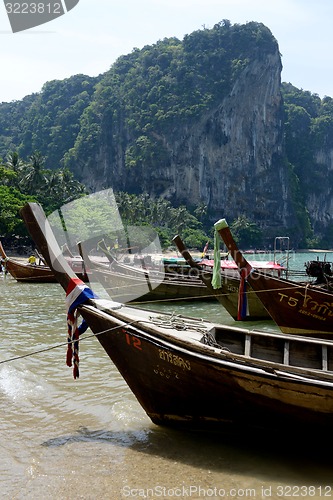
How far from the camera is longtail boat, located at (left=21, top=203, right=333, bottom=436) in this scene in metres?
4.74

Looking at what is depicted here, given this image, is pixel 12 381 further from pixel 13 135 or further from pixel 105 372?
pixel 13 135

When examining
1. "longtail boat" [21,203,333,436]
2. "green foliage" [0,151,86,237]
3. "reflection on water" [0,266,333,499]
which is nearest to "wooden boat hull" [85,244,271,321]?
"reflection on water" [0,266,333,499]

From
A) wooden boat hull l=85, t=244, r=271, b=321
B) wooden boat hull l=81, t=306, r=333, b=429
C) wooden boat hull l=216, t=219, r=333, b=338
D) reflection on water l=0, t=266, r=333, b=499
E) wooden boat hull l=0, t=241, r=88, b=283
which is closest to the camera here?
reflection on water l=0, t=266, r=333, b=499

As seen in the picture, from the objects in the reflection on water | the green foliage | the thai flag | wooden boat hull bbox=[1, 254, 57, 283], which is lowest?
wooden boat hull bbox=[1, 254, 57, 283]

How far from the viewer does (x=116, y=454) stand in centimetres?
520

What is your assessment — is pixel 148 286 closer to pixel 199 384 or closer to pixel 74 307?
pixel 74 307

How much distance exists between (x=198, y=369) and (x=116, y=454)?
4.37 ft

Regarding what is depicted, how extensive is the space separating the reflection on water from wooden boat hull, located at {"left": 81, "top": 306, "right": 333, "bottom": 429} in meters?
0.29

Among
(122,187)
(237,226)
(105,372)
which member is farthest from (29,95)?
(105,372)

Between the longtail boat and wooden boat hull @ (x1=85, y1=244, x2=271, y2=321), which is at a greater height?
the longtail boat

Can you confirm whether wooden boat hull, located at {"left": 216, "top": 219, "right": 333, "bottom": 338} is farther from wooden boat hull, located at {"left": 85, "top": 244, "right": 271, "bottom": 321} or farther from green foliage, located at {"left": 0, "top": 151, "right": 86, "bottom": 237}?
green foliage, located at {"left": 0, "top": 151, "right": 86, "bottom": 237}

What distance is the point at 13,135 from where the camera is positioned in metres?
124

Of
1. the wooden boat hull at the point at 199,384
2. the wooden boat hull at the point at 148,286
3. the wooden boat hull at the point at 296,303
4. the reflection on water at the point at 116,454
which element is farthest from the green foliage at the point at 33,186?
the wooden boat hull at the point at 199,384

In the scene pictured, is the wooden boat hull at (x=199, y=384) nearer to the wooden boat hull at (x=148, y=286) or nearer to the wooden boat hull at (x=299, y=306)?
the wooden boat hull at (x=299, y=306)
